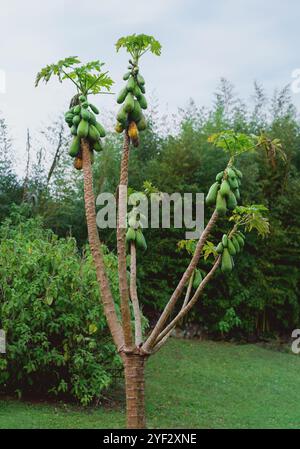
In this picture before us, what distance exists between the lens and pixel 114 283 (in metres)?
6.18

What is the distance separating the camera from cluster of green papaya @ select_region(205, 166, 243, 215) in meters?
3.07

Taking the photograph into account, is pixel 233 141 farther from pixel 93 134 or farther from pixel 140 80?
pixel 93 134

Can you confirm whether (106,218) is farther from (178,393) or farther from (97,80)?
(97,80)

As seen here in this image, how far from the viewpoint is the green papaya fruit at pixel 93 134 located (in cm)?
307

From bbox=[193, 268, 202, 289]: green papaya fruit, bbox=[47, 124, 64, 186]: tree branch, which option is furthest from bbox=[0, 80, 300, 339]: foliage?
bbox=[193, 268, 202, 289]: green papaya fruit

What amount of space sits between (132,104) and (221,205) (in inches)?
25.3

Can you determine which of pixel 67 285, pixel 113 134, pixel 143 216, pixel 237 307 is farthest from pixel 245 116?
pixel 143 216

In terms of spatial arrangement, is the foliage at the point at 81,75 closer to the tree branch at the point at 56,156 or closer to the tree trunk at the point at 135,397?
the tree trunk at the point at 135,397

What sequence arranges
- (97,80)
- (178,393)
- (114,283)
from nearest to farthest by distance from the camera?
(97,80)
(114,283)
(178,393)

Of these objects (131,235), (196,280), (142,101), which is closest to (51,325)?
(196,280)

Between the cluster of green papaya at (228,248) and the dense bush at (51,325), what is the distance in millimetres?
2643

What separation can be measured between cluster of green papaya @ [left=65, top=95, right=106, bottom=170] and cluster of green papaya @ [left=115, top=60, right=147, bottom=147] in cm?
12

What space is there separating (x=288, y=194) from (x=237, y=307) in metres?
2.07

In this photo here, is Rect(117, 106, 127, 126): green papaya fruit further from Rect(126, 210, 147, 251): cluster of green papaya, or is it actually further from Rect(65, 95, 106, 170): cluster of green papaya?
Rect(126, 210, 147, 251): cluster of green papaya
